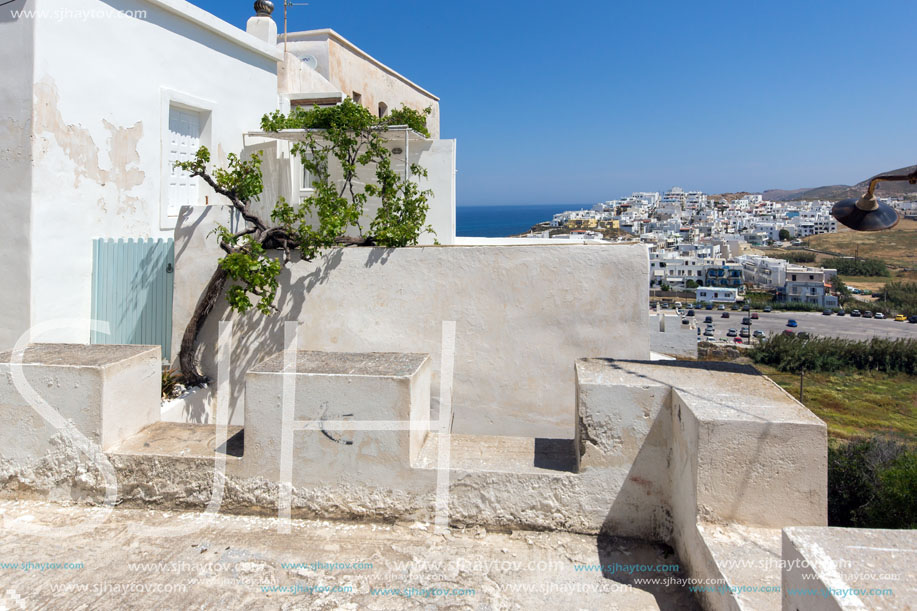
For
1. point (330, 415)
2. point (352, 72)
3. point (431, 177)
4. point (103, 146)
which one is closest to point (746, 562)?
point (330, 415)

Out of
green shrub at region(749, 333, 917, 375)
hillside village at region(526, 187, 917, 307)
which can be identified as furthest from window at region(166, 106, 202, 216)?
green shrub at region(749, 333, 917, 375)

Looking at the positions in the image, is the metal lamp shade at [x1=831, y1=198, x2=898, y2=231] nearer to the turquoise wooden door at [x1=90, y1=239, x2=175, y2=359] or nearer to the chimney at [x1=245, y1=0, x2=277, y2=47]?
the turquoise wooden door at [x1=90, y1=239, x2=175, y2=359]

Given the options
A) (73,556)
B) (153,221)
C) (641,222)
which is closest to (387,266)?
(73,556)

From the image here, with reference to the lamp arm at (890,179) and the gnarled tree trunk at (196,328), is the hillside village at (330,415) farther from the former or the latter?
the lamp arm at (890,179)

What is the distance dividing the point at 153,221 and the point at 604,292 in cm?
593

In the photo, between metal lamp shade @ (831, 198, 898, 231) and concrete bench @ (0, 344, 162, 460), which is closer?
concrete bench @ (0, 344, 162, 460)

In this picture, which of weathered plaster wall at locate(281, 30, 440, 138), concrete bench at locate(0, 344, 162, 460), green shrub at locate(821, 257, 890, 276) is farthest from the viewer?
green shrub at locate(821, 257, 890, 276)

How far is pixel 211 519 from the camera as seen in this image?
3.28 meters

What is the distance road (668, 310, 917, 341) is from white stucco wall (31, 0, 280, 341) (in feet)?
213

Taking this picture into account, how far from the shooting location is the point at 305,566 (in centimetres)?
282

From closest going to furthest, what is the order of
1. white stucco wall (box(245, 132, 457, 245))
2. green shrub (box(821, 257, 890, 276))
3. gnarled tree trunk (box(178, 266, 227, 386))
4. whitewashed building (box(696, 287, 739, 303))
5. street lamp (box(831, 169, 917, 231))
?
street lamp (box(831, 169, 917, 231)) < gnarled tree trunk (box(178, 266, 227, 386)) < white stucco wall (box(245, 132, 457, 245)) < whitewashed building (box(696, 287, 739, 303)) < green shrub (box(821, 257, 890, 276))

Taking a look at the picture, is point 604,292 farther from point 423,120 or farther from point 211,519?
point 423,120

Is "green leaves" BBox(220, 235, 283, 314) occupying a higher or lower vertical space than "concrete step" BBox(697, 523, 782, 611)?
higher

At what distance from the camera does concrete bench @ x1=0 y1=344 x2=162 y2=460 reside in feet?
11.1
